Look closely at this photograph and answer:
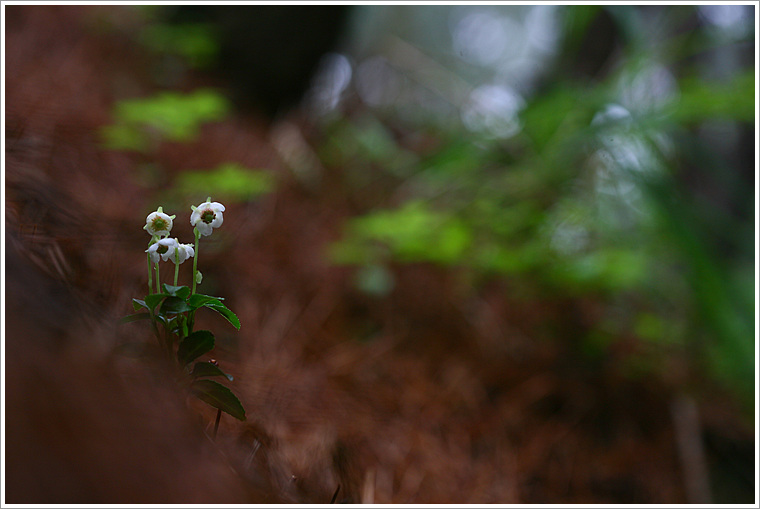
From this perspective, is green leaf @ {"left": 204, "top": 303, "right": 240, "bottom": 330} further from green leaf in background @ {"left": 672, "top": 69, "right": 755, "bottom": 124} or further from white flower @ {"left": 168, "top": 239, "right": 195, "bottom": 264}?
green leaf in background @ {"left": 672, "top": 69, "right": 755, "bottom": 124}

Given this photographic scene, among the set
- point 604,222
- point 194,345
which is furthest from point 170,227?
point 604,222

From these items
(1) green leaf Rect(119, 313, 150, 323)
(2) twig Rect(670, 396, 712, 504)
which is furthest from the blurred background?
(1) green leaf Rect(119, 313, 150, 323)

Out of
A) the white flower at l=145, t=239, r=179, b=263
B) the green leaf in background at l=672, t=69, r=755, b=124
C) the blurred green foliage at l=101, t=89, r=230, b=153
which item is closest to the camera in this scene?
the white flower at l=145, t=239, r=179, b=263

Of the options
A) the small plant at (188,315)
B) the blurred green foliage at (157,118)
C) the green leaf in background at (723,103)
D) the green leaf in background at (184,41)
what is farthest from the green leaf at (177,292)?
the green leaf in background at (184,41)

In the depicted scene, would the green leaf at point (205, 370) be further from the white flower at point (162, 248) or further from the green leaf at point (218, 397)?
the white flower at point (162, 248)

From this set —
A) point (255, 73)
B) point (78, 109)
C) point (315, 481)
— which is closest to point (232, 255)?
point (78, 109)

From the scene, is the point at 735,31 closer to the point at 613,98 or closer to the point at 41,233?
the point at 613,98

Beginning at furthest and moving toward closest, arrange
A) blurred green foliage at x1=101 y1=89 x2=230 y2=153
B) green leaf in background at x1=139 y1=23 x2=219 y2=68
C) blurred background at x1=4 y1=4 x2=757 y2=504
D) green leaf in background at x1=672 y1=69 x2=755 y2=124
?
1. green leaf in background at x1=139 y1=23 x2=219 y2=68
2. green leaf in background at x1=672 y1=69 x2=755 y2=124
3. blurred green foliage at x1=101 y1=89 x2=230 y2=153
4. blurred background at x1=4 y1=4 x2=757 y2=504
